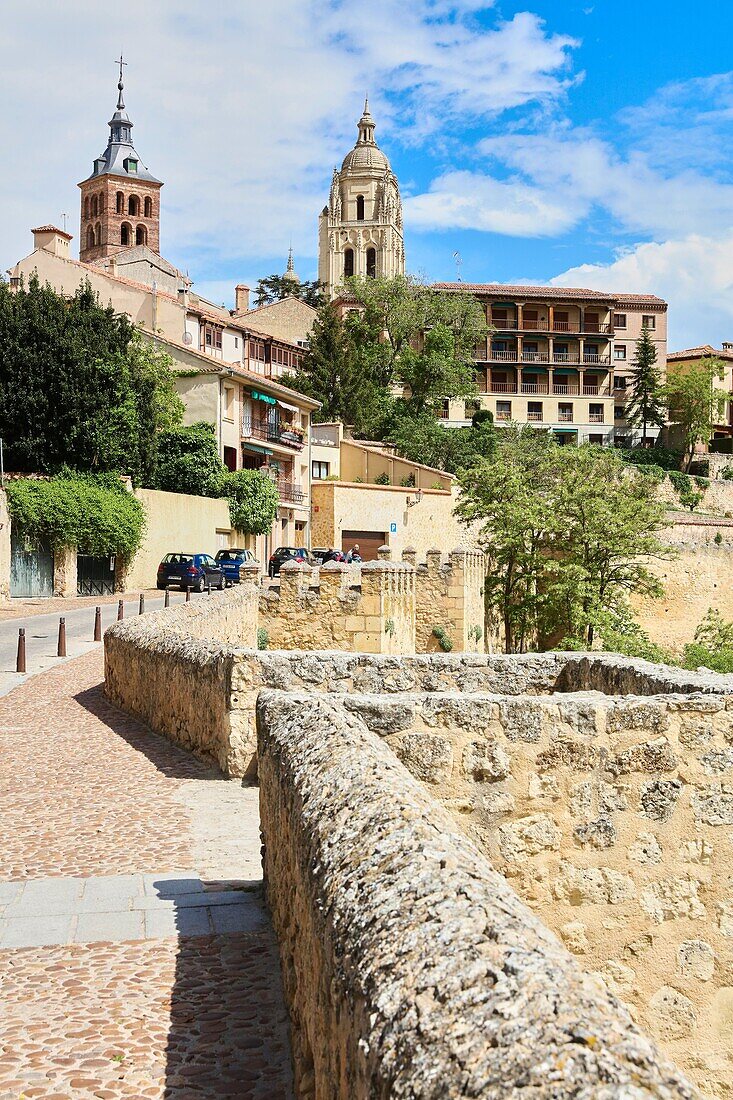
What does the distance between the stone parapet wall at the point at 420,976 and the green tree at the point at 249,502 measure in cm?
4513

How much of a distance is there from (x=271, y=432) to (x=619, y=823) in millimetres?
51366

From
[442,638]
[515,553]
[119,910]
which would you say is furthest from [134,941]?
[515,553]

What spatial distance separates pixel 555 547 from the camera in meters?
30.1

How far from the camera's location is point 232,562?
3969 centimetres

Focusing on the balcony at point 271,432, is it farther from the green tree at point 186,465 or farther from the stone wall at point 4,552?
the stone wall at point 4,552

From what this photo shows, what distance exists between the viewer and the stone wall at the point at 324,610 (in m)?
20.1

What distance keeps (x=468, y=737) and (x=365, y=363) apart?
66870 millimetres

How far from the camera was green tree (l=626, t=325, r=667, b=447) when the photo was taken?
84.8m

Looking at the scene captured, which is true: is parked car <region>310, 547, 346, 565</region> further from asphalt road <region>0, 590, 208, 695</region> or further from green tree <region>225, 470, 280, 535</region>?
asphalt road <region>0, 590, 208, 695</region>

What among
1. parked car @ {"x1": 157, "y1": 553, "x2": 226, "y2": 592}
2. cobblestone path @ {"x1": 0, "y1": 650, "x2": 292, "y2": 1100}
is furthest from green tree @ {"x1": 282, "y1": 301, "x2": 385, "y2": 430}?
cobblestone path @ {"x1": 0, "y1": 650, "x2": 292, "y2": 1100}

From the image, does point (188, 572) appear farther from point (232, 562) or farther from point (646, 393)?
point (646, 393)

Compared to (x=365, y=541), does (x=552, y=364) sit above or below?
above

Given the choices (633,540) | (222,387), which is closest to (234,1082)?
(633,540)

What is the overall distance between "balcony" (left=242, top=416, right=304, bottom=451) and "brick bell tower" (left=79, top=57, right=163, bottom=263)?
2627 inches
